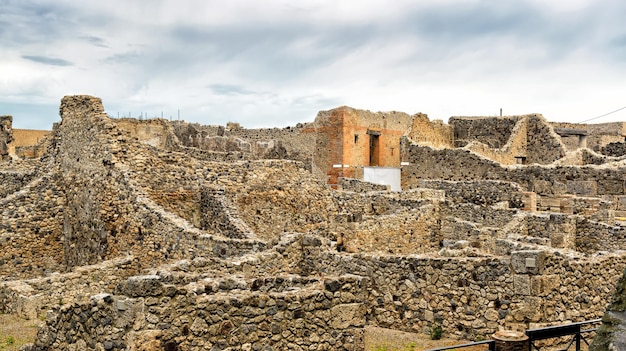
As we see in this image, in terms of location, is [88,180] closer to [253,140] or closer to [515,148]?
A: [253,140]

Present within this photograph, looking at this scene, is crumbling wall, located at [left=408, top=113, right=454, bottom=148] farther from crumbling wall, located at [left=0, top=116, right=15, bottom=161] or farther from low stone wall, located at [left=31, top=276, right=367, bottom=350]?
low stone wall, located at [left=31, top=276, right=367, bottom=350]

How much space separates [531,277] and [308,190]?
363 inches

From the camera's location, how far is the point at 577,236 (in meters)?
15.8

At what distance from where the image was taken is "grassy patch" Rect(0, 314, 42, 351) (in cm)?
904

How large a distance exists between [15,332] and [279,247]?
14.5 feet

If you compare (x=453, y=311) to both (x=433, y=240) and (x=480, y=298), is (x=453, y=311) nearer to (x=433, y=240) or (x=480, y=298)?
(x=480, y=298)

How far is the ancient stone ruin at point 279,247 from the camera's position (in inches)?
261

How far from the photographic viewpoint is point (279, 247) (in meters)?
10.3

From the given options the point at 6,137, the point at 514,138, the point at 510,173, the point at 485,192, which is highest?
the point at 514,138

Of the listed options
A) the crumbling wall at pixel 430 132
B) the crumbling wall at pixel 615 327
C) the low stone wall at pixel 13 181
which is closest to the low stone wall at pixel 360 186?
the crumbling wall at pixel 430 132

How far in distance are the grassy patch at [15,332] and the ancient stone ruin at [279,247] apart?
0.97 ft

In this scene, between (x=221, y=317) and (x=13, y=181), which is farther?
(x=13, y=181)

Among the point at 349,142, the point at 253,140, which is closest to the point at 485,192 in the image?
the point at 349,142

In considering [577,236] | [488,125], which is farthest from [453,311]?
[488,125]
